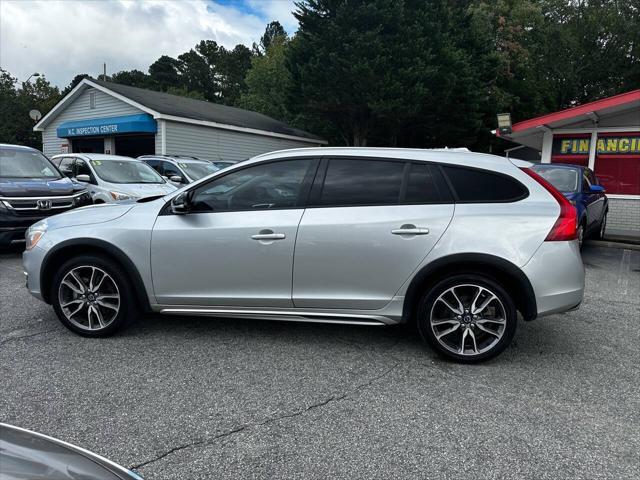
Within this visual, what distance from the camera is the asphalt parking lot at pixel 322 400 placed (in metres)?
2.54

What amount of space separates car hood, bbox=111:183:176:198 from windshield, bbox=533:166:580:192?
23.2 feet

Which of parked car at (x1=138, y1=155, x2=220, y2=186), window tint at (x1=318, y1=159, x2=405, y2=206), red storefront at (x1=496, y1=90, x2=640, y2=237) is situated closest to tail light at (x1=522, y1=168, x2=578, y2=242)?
window tint at (x1=318, y1=159, x2=405, y2=206)

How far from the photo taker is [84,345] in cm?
406

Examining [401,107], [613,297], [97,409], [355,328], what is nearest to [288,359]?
[355,328]

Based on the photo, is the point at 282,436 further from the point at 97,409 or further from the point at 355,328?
the point at 355,328

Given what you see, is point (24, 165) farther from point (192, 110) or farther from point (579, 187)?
point (192, 110)

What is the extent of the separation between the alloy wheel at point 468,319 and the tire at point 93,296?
102 inches

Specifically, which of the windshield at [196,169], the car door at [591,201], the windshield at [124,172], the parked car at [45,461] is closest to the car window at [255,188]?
the parked car at [45,461]

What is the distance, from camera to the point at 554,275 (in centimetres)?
361

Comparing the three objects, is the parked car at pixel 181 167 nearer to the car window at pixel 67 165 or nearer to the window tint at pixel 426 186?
the car window at pixel 67 165

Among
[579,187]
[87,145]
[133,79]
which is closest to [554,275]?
[579,187]

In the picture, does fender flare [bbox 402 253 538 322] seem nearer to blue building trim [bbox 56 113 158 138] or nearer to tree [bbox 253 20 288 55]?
blue building trim [bbox 56 113 158 138]

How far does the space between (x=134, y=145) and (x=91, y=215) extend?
1913cm

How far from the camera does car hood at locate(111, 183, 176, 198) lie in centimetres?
916
